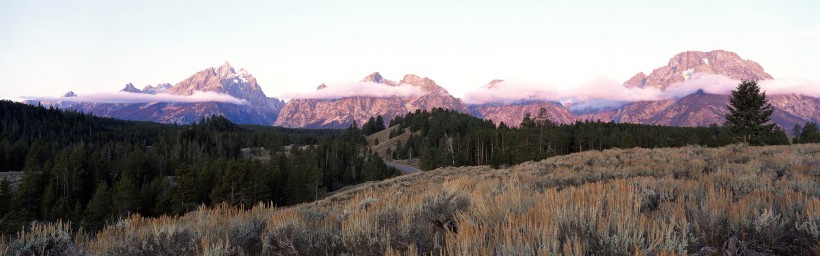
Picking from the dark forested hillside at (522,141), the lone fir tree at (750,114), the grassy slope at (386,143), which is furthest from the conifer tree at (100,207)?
the lone fir tree at (750,114)

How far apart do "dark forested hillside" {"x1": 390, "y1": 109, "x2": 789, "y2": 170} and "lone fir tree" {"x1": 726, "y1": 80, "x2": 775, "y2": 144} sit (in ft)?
41.6

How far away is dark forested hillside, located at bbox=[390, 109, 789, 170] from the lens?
87.4 m

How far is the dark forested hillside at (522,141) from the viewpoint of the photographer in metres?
87.4

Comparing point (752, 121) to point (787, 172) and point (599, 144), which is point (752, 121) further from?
point (599, 144)

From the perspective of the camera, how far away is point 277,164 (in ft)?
275

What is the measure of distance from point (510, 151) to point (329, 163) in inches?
2189

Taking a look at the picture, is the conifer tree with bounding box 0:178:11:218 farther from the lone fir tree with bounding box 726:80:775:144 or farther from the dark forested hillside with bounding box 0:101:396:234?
the lone fir tree with bounding box 726:80:775:144

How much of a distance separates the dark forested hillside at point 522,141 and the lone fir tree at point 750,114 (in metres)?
12.7

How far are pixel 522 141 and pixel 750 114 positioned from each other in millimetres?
42043

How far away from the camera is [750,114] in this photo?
48.7 metres

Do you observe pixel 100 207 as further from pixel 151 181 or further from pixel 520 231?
pixel 520 231

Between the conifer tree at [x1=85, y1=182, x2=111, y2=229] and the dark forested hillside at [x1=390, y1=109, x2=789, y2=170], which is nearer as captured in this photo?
the conifer tree at [x1=85, y1=182, x2=111, y2=229]

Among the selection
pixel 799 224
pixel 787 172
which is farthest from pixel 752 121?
pixel 799 224

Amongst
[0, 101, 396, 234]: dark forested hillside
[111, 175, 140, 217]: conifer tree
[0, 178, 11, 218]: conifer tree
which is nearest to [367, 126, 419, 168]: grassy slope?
[0, 101, 396, 234]: dark forested hillside
